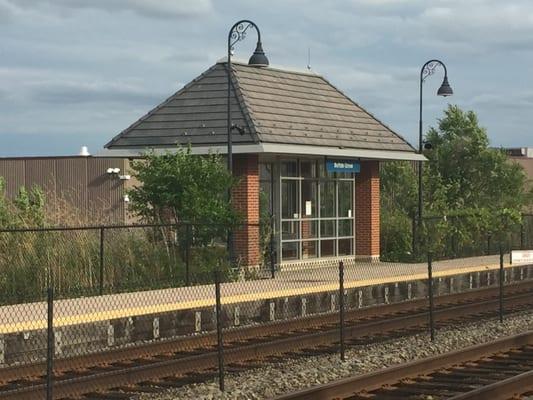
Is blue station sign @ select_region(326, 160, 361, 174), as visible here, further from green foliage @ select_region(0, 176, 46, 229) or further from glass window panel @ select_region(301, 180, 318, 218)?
green foliage @ select_region(0, 176, 46, 229)

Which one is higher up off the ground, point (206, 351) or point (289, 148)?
point (289, 148)

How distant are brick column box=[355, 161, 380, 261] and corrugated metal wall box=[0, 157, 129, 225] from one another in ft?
37.0

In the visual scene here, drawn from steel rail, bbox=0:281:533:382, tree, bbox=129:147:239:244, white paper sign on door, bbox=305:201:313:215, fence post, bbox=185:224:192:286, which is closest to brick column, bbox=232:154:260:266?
tree, bbox=129:147:239:244

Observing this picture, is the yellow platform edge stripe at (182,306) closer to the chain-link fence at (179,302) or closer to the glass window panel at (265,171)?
the chain-link fence at (179,302)

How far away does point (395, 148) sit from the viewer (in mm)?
30391

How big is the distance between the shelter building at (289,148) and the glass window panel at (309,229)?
0.03m

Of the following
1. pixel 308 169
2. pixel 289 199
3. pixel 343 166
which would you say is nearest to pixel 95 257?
pixel 289 199

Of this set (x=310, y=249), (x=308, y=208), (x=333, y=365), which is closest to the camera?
(x=333, y=365)

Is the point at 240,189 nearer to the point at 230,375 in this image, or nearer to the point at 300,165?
the point at 300,165

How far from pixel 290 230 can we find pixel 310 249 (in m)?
1.18

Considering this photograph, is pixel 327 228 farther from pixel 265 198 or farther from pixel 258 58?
pixel 258 58

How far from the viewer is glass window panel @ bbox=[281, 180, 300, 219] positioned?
27266 mm

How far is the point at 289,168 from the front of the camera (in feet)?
90.3

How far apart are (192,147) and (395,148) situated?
7388 mm
